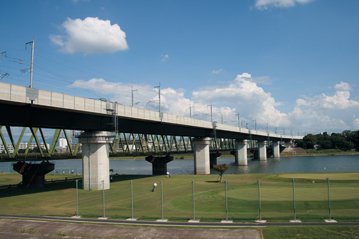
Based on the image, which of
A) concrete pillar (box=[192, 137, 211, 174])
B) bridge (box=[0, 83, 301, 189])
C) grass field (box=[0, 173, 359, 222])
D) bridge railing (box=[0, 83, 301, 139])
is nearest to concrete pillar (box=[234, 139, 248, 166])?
concrete pillar (box=[192, 137, 211, 174])

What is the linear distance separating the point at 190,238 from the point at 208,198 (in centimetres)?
1878

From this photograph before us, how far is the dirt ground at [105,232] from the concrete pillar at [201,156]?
2898 inches

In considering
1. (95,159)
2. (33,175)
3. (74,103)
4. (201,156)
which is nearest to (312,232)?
(74,103)

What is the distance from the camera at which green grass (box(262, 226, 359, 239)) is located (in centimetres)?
2228

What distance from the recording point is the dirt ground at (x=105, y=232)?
77.7 feet

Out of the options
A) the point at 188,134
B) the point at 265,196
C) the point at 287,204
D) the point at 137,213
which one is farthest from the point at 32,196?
the point at 188,134

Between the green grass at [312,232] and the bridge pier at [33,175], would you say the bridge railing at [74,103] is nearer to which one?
the bridge pier at [33,175]

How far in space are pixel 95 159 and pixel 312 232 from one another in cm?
4013

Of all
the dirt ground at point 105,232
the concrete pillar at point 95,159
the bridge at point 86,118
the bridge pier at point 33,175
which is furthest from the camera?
the bridge pier at point 33,175

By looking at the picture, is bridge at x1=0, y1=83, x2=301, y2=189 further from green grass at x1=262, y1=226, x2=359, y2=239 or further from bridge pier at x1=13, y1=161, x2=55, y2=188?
green grass at x1=262, y1=226, x2=359, y2=239

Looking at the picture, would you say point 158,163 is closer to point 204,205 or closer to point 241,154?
point 241,154

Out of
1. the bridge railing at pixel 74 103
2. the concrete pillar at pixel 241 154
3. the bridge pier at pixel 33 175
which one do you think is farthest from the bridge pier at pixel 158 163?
the concrete pillar at pixel 241 154

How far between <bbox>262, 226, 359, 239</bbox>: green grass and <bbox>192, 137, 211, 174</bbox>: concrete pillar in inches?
3007

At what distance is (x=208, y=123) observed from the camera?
103 m
